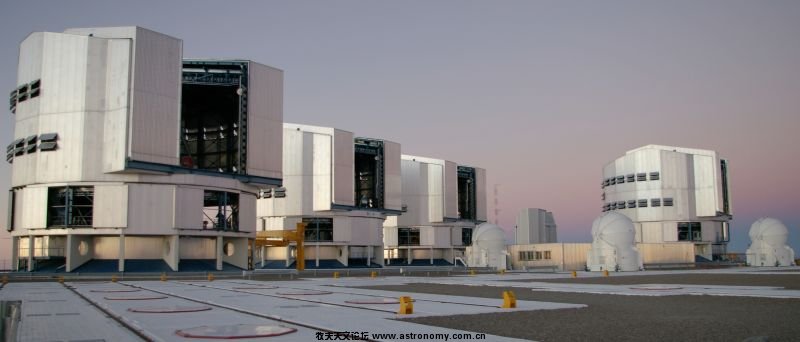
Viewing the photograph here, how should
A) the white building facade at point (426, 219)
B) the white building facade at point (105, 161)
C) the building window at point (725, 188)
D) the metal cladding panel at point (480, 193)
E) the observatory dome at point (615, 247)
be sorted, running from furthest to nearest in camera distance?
the metal cladding panel at point (480, 193)
the white building facade at point (426, 219)
the building window at point (725, 188)
the observatory dome at point (615, 247)
the white building facade at point (105, 161)

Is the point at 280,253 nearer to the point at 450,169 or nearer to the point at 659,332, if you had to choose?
the point at 450,169

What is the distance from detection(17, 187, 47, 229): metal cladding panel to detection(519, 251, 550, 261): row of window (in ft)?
242

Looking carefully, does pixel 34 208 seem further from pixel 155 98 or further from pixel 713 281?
pixel 713 281

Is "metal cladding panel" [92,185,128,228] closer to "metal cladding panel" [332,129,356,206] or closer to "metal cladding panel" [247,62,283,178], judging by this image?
"metal cladding panel" [247,62,283,178]

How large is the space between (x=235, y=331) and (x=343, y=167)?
252 feet

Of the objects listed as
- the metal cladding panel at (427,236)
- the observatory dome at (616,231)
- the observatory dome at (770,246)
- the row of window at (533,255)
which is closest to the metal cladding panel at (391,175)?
the metal cladding panel at (427,236)

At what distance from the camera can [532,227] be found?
14012 cm

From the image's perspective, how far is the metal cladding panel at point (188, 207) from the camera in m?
64.2

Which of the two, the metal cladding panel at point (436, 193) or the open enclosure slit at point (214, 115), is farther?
the metal cladding panel at point (436, 193)

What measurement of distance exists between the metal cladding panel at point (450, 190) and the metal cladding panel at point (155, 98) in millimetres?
61377

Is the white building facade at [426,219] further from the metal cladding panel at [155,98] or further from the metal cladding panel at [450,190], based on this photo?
the metal cladding panel at [155,98]

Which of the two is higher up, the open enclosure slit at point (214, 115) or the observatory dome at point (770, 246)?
Answer: the open enclosure slit at point (214, 115)

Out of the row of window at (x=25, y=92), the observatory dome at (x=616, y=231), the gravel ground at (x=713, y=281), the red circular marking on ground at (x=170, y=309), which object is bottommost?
the gravel ground at (x=713, y=281)

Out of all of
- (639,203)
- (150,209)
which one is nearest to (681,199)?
(639,203)
